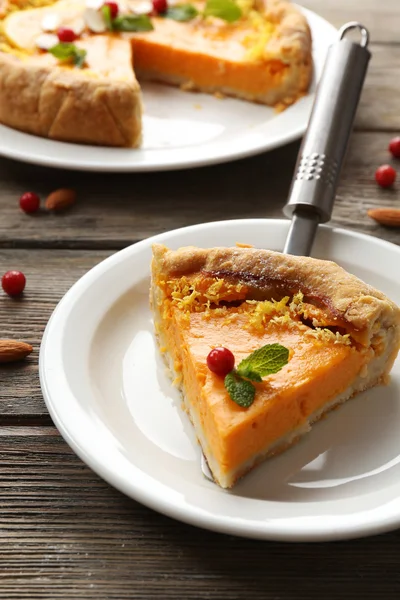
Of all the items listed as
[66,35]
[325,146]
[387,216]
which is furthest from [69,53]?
[387,216]

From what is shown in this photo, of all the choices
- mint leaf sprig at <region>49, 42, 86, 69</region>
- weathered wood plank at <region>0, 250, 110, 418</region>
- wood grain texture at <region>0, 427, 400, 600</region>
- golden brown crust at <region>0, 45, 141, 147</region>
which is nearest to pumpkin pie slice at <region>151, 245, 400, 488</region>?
wood grain texture at <region>0, 427, 400, 600</region>

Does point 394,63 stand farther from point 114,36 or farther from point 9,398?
point 9,398

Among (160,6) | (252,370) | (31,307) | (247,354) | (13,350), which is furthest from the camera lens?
(160,6)

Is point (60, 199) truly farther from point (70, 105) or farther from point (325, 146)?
point (325, 146)

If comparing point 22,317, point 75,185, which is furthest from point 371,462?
point 75,185

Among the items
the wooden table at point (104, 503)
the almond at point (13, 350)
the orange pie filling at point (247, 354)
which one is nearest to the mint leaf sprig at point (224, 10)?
the wooden table at point (104, 503)

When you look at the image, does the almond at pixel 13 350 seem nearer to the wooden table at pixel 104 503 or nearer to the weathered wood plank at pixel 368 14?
the wooden table at pixel 104 503

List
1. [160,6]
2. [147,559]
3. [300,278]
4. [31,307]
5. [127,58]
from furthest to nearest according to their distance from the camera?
1. [160,6]
2. [127,58]
3. [31,307]
4. [300,278]
5. [147,559]
